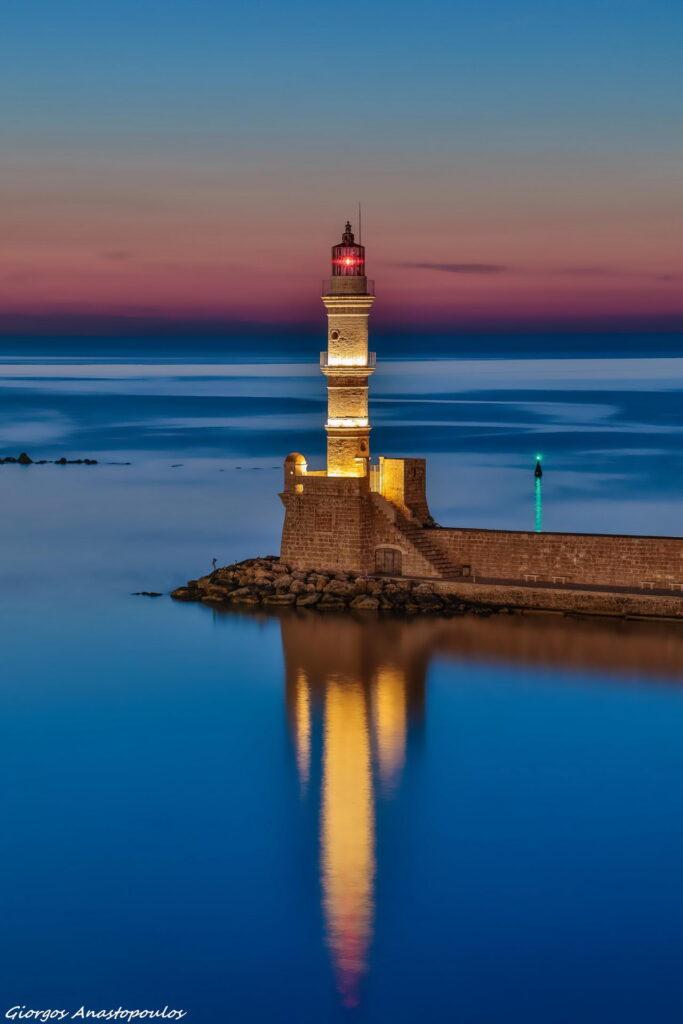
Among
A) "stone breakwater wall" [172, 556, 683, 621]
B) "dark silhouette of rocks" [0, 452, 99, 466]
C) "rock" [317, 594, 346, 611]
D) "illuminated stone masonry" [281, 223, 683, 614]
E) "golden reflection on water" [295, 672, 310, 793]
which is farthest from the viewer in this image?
"dark silhouette of rocks" [0, 452, 99, 466]

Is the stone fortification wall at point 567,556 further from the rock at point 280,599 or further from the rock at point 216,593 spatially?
the rock at point 216,593

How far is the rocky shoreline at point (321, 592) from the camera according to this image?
62.5ft

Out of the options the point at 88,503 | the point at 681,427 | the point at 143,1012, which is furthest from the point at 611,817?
the point at 681,427

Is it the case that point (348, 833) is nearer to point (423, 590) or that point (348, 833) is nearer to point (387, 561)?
point (423, 590)

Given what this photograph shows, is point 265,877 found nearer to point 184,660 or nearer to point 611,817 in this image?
point 611,817

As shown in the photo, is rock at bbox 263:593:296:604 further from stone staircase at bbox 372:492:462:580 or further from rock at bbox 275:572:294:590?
stone staircase at bbox 372:492:462:580

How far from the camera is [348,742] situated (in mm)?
14102

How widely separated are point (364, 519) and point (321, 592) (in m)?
1.06

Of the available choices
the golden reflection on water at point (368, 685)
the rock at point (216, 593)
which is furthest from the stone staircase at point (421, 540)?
the rock at point (216, 593)

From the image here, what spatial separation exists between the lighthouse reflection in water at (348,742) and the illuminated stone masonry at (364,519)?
1376 millimetres

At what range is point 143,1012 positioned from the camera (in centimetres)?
879

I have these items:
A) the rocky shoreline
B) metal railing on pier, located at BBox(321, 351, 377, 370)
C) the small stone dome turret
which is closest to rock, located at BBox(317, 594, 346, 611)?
the rocky shoreline

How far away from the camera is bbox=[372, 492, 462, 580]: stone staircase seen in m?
19.5

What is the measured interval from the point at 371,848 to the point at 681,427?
50267 mm
